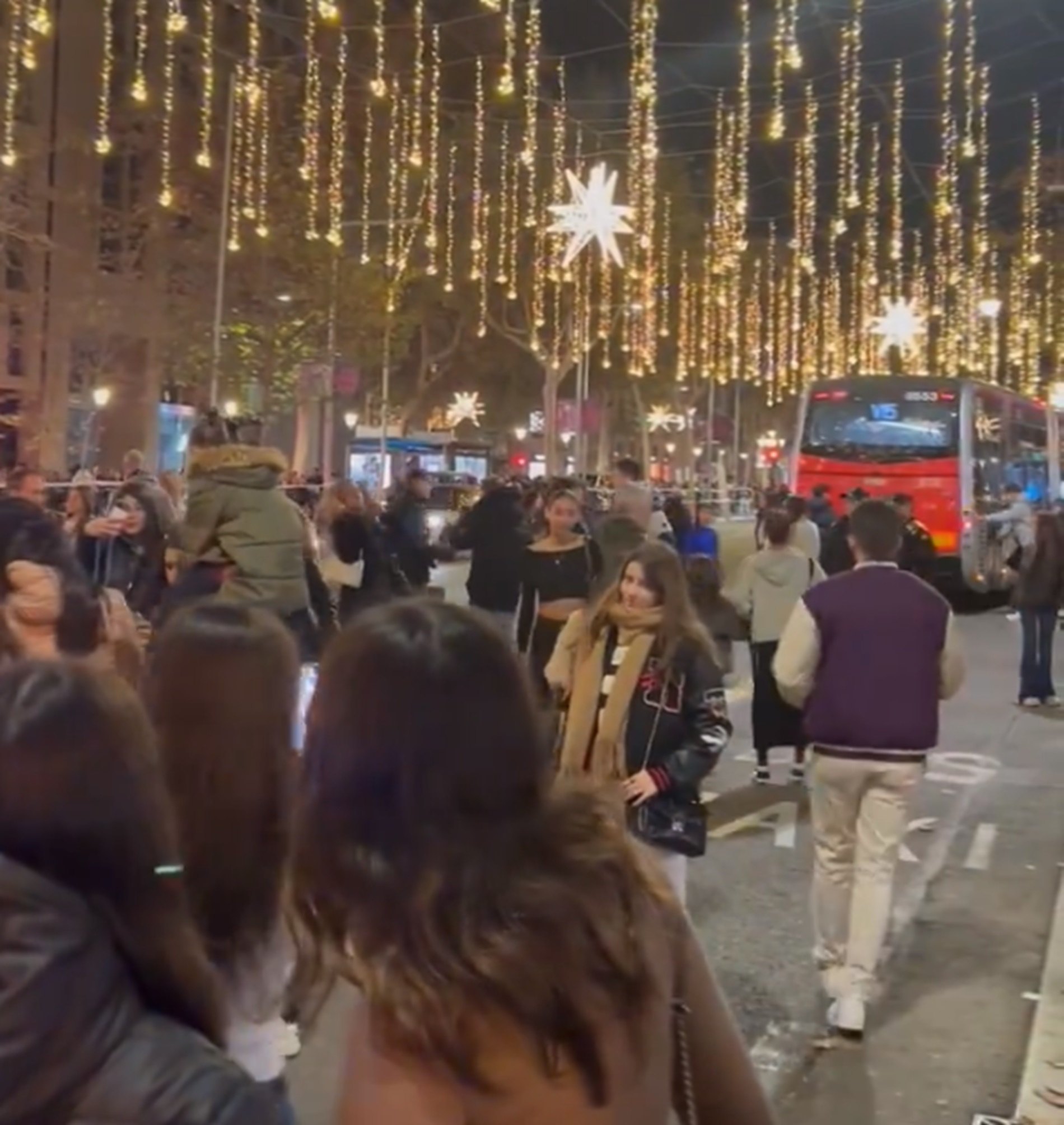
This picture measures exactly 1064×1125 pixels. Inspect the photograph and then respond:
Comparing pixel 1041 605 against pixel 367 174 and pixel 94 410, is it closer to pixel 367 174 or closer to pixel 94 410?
pixel 367 174

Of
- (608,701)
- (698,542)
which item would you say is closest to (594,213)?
(698,542)

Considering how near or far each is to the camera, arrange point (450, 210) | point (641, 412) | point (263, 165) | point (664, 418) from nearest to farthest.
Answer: point (263, 165) < point (450, 210) < point (641, 412) < point (664, 418)

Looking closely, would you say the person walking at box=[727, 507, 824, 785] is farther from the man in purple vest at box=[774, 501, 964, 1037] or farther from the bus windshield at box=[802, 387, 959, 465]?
the bus windshield at box=[802, 387, 959, 465]

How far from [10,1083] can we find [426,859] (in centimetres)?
49

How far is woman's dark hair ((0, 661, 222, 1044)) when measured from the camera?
5.81 feet

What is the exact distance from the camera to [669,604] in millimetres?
5551

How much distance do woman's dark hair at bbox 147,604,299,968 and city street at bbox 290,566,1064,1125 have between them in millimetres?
350

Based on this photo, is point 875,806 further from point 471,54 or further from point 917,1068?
point 471,54

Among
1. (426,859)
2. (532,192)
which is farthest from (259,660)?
(532,192)

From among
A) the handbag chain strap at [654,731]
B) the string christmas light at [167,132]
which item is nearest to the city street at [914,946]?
the handbag chain strap at [654,731]

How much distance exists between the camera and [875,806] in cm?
594

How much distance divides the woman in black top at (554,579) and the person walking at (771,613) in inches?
56.1

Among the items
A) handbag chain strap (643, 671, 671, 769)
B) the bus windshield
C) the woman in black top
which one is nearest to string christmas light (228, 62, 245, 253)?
the bus windshield

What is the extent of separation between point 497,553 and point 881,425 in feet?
51.2
